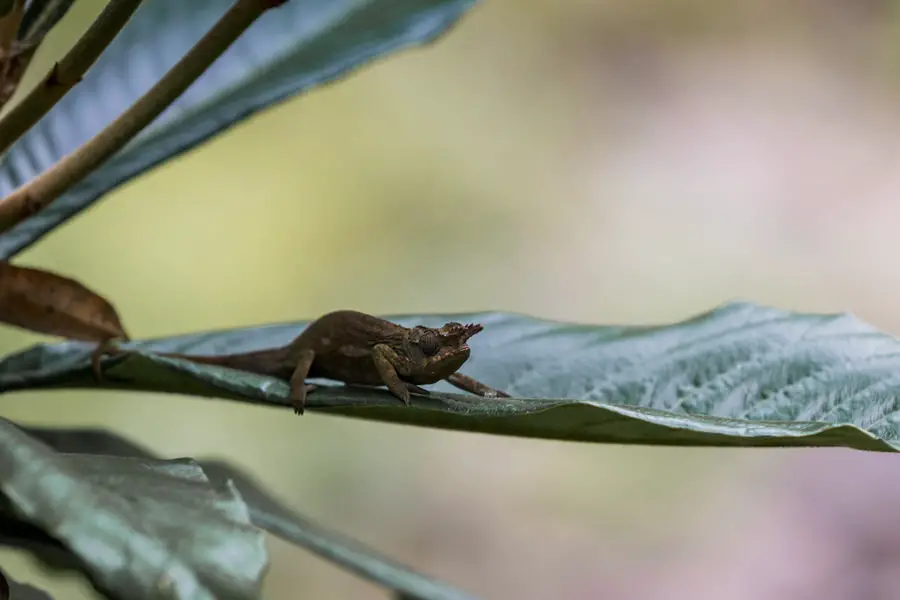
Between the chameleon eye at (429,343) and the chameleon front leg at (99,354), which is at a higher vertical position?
the chameleon eye at (429,343)

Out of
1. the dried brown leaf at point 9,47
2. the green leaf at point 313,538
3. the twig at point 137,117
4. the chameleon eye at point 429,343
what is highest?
the dried brown leaf at point 9,47

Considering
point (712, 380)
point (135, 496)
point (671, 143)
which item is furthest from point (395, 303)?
point (135, 496)

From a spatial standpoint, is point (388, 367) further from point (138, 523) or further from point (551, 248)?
point (551, 248)

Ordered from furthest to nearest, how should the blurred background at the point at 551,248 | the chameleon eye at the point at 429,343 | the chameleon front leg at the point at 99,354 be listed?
the blurred background at the point at 551,248 → the chameleon eye at the point at 429,343 → the chameleon front leg at the point at 99,354

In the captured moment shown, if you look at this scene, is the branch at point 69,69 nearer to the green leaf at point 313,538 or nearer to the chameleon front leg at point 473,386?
the green leaf at point 313,538

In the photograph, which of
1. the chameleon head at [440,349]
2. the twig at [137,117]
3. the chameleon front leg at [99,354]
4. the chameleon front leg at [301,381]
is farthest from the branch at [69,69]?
the chameleon head at [440,349]

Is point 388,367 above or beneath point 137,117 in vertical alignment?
beneath

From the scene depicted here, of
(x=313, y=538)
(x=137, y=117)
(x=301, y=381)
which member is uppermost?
(x=137, y=117)

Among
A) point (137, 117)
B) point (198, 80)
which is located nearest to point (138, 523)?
point (137, 117)
